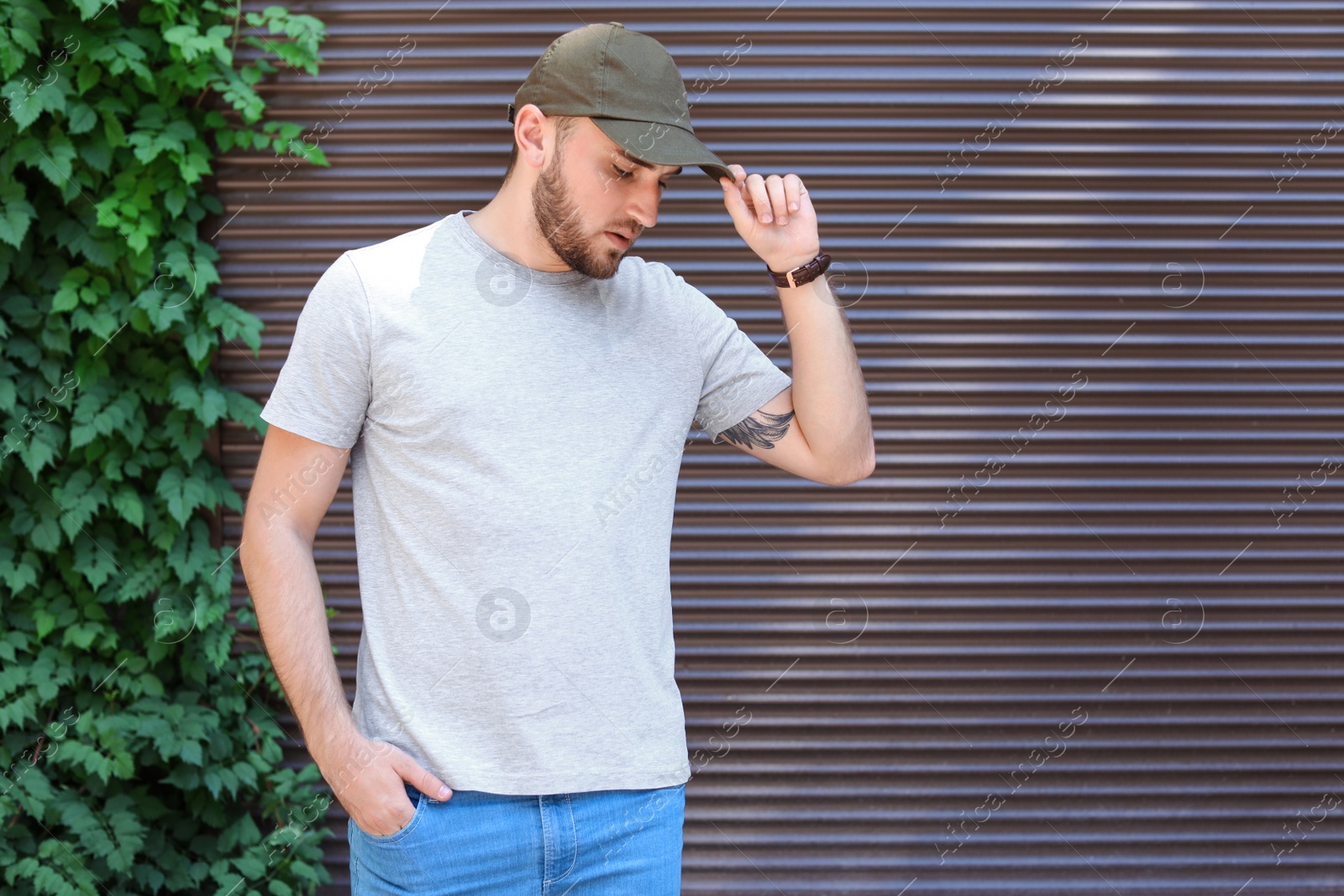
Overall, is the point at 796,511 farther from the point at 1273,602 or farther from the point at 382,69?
the point at 382,69

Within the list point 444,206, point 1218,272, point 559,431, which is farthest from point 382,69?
point 1218,272

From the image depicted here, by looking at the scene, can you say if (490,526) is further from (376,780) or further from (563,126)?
(563,126)

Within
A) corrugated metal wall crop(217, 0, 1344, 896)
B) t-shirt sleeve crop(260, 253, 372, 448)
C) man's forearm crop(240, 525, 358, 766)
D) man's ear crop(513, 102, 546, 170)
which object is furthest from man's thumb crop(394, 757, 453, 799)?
corrugated metal wall crop(217, 0, 1344, 896)

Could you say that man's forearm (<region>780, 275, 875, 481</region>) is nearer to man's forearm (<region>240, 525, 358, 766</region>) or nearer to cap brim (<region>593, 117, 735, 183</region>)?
cap brim (<region>593, 117, 735, 183</region>)

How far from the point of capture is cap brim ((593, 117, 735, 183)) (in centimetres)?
173

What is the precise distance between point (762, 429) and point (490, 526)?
62 centimetres

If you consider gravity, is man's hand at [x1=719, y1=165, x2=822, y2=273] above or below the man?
above

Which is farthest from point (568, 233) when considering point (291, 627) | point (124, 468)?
point (124, 468)

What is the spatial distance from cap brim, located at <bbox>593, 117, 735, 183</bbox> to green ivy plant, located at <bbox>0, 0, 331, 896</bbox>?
201 centimetres

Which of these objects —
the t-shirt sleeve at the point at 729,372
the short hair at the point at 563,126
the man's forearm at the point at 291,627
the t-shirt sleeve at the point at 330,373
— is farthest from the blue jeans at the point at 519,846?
the short hair at the point at 563,126

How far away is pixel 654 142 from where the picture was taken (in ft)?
5.74

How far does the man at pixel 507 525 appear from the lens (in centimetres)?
168

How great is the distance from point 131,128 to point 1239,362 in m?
3.76

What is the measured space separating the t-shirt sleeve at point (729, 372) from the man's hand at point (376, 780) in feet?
2.85
